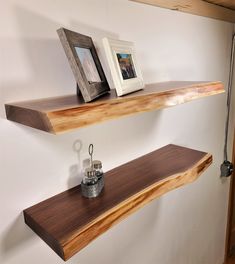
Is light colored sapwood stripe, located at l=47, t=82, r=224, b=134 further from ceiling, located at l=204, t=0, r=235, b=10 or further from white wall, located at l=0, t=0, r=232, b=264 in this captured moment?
ceiling, located at l=204, t=0, r=235, b=10

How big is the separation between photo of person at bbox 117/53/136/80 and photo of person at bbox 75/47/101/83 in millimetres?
89

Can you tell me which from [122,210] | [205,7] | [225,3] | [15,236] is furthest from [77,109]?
[225,3]

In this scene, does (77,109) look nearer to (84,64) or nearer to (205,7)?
(84,64)

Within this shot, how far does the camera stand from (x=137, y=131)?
120 cm

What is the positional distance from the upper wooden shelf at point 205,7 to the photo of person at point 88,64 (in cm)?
48

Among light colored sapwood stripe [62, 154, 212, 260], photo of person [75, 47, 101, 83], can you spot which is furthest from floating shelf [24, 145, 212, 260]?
photo of person [75, 47, 101, 83]

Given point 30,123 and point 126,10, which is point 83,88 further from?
point 126,10

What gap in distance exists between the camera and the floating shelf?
2.32ft

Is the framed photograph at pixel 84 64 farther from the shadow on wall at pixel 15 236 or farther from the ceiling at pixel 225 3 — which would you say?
the ceiling at pixel 225 3

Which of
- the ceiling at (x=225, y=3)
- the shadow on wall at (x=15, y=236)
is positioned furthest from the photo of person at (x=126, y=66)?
the ceiling at (x=225, y=3)

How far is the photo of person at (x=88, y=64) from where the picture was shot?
749 mm

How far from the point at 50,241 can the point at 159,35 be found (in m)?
1.03

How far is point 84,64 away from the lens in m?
0.76

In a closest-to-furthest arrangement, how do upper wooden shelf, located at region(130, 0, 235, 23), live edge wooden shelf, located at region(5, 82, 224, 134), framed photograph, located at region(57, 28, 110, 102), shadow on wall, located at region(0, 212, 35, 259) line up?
live edge wooden shelf, located at region(5, 82, 224, 134)
framed photograph, located at region(57, 28, 110, 102)
shadow on wall, located at region(0, 212, 35, 259)
upper wooden shelf, located at region(130, 0, 235, 23)
